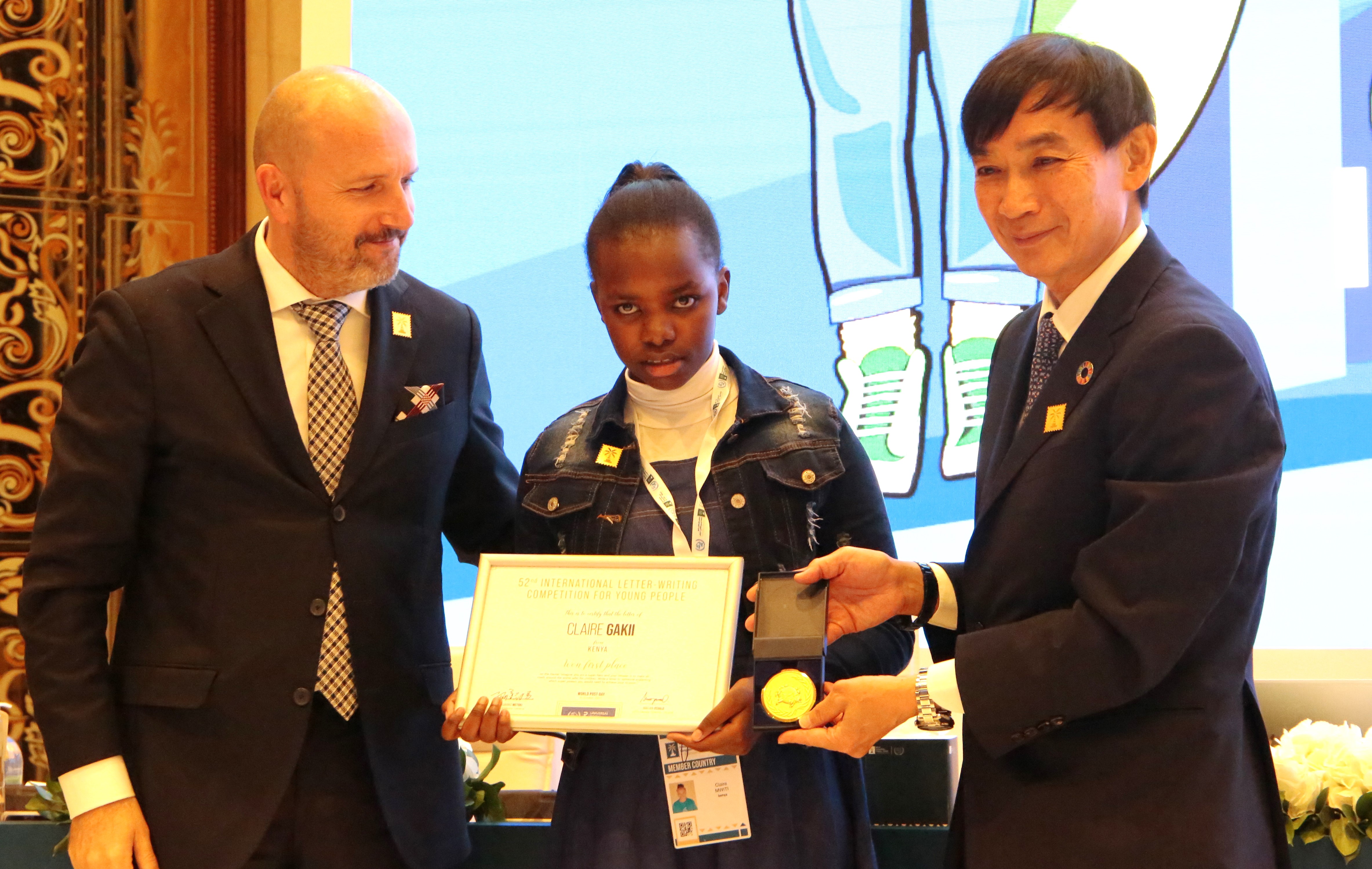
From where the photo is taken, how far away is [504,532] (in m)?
2.62

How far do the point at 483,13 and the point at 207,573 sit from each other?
7.90ft

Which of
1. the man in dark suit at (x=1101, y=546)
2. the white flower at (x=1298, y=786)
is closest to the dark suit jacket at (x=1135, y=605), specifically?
the man in dark suit at (x=1101, y=546)

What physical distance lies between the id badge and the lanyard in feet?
1.05

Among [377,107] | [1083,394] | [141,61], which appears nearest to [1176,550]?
[1083,394]

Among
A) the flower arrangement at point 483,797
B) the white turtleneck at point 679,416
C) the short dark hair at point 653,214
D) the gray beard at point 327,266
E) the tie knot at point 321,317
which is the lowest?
the flower arrangement at point 483,797

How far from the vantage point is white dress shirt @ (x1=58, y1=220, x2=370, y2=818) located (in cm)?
226

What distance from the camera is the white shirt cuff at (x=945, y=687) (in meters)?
1.89

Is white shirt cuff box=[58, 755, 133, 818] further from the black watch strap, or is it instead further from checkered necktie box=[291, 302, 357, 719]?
the black watch strap

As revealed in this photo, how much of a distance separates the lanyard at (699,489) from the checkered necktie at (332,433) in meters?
0.51

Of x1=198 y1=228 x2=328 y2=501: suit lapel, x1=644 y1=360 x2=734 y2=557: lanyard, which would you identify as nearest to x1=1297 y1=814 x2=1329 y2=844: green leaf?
x1=644 y1=360 x2=734 y2=557: lanyard

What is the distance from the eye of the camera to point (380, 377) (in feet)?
7.56

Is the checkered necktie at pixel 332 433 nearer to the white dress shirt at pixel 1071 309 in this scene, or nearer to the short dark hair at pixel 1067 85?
the white dress shirt at pixel 1071 309

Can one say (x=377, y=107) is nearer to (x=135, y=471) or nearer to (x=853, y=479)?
(x=135, y=471)

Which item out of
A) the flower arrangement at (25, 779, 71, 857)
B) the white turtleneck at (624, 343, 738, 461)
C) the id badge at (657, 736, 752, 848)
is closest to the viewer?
the id badge at (657, 736, 752, 848)
